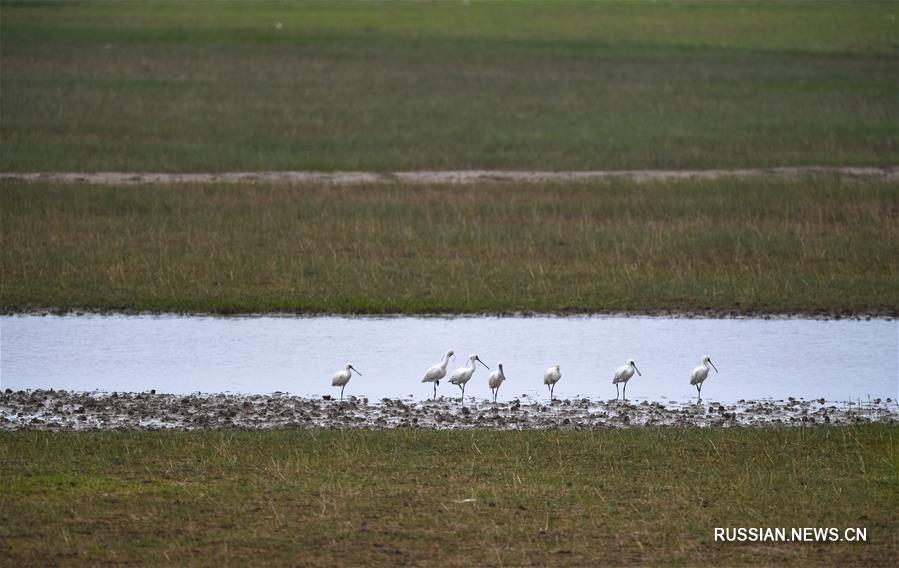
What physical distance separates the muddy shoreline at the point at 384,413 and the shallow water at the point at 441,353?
0.53 metres

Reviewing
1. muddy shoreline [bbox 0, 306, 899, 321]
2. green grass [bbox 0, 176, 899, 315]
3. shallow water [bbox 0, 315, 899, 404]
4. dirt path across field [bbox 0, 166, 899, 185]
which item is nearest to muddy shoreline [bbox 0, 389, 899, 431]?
shallow water [bbox 0, 315, 899, 404]

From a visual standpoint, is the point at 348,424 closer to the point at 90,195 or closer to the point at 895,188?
the point at 90,195

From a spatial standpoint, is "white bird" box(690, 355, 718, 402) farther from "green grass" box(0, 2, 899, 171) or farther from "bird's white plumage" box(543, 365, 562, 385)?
"green grass" box(0, 2, 899, 171)

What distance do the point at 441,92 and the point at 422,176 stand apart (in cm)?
1622

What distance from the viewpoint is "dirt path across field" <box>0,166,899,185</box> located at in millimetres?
32375

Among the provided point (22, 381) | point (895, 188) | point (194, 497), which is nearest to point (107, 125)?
point (895, 188)

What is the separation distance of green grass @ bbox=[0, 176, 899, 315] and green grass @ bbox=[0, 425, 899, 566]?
7.48 metres

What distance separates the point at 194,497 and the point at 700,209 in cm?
1892

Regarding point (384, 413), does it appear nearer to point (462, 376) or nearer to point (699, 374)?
point (462, 376)

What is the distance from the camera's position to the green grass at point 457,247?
2075 centimetres

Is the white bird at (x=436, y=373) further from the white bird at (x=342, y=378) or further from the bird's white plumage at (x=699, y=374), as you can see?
the bird's white plumage at (x=699, y=374)

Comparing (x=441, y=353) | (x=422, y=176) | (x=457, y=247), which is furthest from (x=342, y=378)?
(x=422, y=176)

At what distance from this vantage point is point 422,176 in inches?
1339

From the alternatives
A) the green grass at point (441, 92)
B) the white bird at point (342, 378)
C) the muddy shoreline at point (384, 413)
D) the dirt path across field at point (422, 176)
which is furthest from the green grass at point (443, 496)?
the green grass at point (441, 92)
